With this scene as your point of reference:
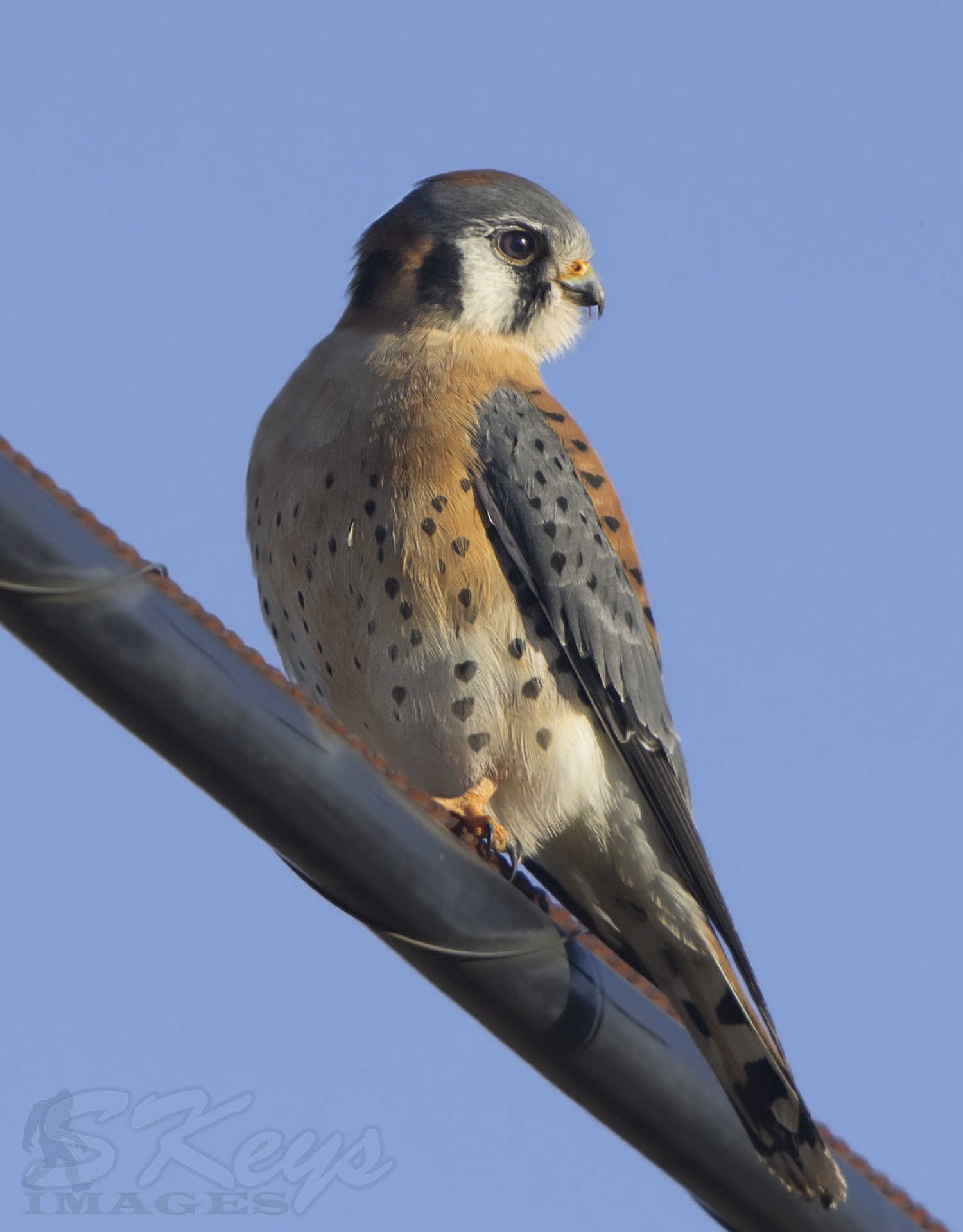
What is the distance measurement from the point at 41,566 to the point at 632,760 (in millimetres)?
2437

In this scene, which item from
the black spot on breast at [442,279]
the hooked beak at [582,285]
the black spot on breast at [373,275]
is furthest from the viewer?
the hooked beak at [582,285]

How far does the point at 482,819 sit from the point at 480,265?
70.9 inches

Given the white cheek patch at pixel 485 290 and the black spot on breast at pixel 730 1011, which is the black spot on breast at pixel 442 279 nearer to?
the white cheek patch at pixel 485 290

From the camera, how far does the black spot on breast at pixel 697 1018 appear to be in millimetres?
3893

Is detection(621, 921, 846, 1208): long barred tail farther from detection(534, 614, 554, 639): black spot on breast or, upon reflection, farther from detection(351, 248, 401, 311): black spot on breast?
detection(351, 248, 401, 311): black spot on breast

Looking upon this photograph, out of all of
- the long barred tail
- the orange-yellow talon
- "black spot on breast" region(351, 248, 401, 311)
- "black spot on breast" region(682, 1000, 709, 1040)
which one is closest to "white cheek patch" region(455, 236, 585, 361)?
"black spot on breast" region(351, 248, 401, 311)

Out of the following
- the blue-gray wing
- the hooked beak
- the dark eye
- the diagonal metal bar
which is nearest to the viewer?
the diagonal metal bar

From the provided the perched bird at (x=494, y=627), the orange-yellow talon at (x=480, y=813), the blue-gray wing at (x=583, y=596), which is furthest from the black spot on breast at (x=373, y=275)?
the orange-yellow talon at (x=480, y=813)

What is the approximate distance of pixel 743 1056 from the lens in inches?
144

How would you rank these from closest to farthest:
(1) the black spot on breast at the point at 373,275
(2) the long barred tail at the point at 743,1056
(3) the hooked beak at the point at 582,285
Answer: (2) the long barred tail at the point at 743,1056, (1) the black spot on breast at the point at 373,275, (3) the hooked beak at the point at 582,285

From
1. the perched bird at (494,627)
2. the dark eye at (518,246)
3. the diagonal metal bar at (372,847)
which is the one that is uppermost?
the dark eye at (518,246)

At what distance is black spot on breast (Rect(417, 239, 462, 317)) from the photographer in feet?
15.8

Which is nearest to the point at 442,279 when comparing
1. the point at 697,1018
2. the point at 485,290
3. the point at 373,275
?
the point at 485,290

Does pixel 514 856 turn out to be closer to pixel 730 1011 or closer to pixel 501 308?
pixel 730 1011
